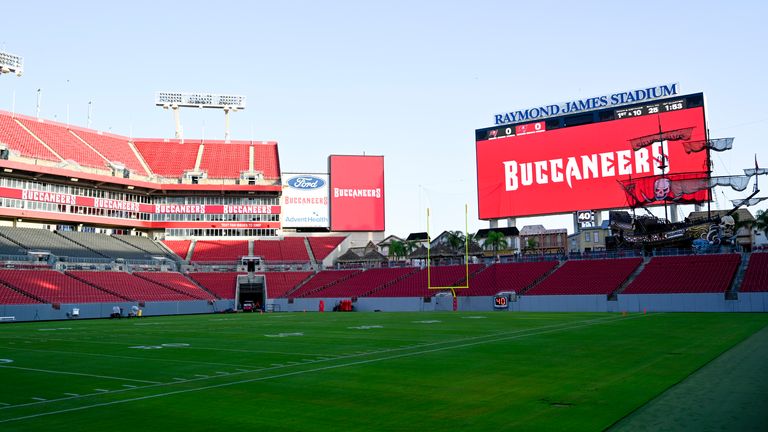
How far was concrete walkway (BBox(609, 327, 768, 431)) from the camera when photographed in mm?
10133

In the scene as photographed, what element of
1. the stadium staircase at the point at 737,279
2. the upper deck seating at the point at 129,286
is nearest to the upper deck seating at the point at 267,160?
the upper deck seating at the point at 129,286

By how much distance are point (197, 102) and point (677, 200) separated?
68129 mm

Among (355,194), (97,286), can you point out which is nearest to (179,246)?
(97,286)

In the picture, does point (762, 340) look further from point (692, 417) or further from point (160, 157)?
point (160, 157)

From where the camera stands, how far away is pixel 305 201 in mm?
87875

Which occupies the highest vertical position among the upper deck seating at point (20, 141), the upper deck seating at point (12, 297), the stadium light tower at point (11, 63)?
the stadium light tower at point (11, 63)

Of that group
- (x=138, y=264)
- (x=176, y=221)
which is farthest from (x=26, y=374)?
(x=176, y=221)

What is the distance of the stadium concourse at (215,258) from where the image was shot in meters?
52.2

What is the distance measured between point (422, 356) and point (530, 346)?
188 inches

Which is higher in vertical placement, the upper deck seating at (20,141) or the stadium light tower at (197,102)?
the stadium light tower at (197,102)

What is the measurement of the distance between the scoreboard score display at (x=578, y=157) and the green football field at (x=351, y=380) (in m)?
36.3

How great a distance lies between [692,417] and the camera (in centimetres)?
1068

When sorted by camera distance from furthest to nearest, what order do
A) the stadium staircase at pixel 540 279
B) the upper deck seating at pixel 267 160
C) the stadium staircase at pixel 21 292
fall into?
the upper deck seating at pixel 267 160
the stadium staircase at pixel 540 279
the stadium staircase at pixel 21 292

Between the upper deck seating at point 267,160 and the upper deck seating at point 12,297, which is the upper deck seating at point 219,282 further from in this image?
the upper deck seating at point 12,297
